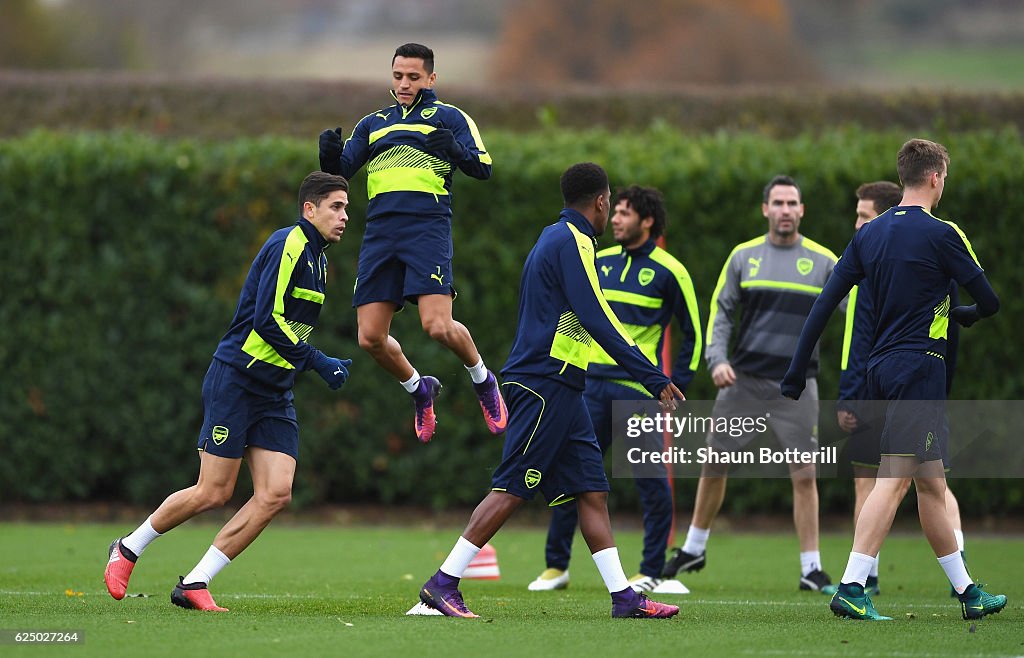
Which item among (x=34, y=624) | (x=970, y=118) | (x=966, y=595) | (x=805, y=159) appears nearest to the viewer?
(x=34, y=624)

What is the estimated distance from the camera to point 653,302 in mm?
9273

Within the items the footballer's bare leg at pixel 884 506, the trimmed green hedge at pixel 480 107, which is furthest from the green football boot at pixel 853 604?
the trimmed green hedge at pixel 480 107

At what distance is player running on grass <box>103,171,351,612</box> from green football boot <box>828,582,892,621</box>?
2865mm

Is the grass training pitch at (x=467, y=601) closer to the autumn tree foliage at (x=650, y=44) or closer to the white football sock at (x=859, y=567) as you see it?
the white football sock at (x=859, y=567)

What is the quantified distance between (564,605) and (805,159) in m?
6.76

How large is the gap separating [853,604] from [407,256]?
3128 mm

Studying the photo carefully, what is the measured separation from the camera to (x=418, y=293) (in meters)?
8.08

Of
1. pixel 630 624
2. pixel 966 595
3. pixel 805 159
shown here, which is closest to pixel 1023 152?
pixel 805 159

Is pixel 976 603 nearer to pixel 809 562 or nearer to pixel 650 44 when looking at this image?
pixel 809 562

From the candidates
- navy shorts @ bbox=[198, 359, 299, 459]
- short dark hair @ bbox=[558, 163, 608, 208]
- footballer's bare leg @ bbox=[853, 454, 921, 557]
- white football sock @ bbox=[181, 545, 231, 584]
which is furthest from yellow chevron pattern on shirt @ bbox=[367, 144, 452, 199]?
footballer's bare leg @ bbox=[853, 454, 921, 557]

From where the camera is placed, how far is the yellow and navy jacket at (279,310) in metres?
7.41

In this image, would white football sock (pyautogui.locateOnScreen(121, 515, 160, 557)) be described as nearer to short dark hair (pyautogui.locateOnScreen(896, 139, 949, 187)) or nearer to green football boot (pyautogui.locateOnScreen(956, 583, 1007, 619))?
green football boot (pyautogui.locateOnScreen(956, 583, 1007, 619))

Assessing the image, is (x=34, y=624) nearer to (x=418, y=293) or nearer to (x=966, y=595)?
Result: (x=418, y=293)

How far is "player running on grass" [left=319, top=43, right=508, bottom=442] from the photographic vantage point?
8008 millimetres
